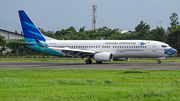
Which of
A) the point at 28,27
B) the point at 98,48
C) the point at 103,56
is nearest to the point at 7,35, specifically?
the point at 28,27

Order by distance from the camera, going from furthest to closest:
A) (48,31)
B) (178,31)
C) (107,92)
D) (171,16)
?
1. (48,31)
2. (171,16)
3. (178,31)
4. (107,92)

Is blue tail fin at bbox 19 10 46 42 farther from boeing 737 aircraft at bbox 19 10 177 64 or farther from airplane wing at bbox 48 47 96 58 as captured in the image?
airplane wing at bbox 48 47 96 58

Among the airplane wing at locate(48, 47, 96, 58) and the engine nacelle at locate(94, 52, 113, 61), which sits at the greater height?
the airplane wing at locate(48, 47, 96, 58)

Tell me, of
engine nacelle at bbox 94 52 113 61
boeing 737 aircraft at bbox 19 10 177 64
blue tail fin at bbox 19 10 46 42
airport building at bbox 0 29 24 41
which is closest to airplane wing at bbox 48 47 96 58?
boeing 737 aircraft at bbox 19 10 177 64

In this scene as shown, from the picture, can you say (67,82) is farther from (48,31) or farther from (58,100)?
(48,31)

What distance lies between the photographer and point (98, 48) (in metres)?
42.4

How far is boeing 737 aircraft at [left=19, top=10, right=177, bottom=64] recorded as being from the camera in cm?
3944

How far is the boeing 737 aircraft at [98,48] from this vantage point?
129ft

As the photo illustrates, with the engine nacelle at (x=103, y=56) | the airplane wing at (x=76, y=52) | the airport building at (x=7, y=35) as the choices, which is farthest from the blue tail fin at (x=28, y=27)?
the airport building at (x=7, y=35)

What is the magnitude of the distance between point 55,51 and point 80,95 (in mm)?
32568

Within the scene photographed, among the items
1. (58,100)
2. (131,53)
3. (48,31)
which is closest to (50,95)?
(58,100)

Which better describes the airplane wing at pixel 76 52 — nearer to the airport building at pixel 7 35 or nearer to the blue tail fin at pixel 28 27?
the blue tail fin at pixel 28 27

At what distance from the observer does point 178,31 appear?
70125mm

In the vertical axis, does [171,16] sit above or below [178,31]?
above
